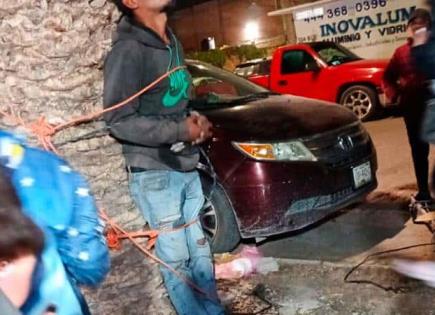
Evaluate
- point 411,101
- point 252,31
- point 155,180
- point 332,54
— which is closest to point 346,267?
point 411,101

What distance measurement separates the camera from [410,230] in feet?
16.4

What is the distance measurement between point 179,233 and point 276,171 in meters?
1.77

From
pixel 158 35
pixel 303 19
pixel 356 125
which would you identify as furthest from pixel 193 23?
pixel 158 35

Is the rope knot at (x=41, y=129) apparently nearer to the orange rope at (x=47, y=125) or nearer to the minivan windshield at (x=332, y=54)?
the orange rope at (x=47, y=125)

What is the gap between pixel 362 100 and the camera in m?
11.7

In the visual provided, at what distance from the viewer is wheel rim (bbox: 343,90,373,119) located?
11.6 meters

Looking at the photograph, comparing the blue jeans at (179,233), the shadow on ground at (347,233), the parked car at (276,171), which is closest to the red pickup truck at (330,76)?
the shadow on ground at (347,233)

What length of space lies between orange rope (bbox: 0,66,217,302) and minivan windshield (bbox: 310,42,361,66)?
9.33 metres

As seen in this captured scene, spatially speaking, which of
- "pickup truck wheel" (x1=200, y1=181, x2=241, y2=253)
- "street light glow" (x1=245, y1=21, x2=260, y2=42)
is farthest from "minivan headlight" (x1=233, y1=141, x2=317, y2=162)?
"street light glow" (x1=245, y1=21, x2=260, y2=42)

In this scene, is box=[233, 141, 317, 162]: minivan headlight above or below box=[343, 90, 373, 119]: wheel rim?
above

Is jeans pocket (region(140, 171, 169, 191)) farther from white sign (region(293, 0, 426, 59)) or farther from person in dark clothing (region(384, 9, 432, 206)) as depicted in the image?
white sign (region(293, 0, 426, 59))

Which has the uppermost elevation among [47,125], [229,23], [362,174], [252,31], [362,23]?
[229,23]

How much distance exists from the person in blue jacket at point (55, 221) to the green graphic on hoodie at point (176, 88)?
1.23 m

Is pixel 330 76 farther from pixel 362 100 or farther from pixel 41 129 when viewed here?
pixel 41 129
